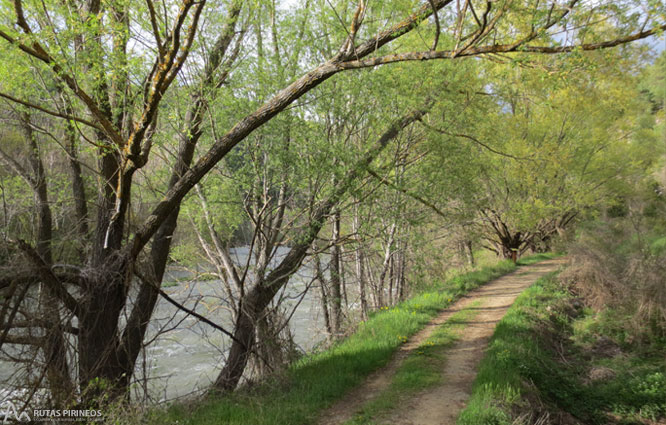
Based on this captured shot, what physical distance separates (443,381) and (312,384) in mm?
1803

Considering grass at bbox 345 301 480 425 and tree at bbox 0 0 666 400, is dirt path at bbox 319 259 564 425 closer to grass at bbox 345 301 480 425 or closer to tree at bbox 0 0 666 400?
grass at bbox 345 301 480 425

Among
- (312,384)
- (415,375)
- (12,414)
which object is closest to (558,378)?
(415,375)

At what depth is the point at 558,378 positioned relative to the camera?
18.5ft

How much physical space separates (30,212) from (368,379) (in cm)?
566

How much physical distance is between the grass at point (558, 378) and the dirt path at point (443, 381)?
0.24 m

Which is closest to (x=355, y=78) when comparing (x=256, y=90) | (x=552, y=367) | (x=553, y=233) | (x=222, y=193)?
(x=256, y=90)

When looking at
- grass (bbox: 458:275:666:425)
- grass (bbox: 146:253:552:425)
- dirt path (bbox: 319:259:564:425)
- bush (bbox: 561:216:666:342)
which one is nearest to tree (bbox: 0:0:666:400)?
→ grass (bbox: 146:253:552:425)

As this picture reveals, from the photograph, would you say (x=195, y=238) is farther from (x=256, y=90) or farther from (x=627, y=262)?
(x=627, y=262)

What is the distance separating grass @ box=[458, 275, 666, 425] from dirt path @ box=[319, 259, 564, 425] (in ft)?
0.79

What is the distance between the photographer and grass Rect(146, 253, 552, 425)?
14.1 ft

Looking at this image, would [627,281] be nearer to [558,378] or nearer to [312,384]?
[558,378]

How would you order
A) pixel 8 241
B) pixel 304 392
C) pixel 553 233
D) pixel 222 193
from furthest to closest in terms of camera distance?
pixel 553 233, pixel 222 193, pixel 304 392, pixel 8 241

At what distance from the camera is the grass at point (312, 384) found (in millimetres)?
4305

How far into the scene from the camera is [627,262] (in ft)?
29.7
